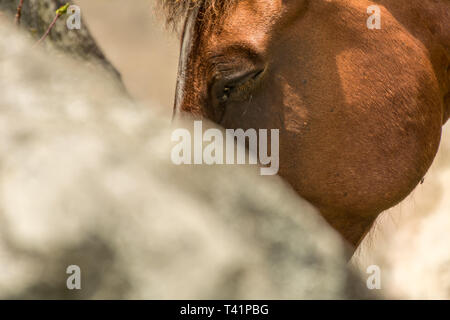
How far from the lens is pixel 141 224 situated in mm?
694

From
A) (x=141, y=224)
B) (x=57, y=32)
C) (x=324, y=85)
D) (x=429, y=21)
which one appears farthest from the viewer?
(x=57, y=32)

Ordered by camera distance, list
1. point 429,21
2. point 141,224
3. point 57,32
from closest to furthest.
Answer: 1. point 141,224
2. point 429,21
3. point 57,32

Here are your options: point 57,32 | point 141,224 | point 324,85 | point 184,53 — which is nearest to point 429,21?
point 324,85

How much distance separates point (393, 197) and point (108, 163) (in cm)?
129

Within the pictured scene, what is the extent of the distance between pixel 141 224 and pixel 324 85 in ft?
3.72

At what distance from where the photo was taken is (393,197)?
72.0 inches

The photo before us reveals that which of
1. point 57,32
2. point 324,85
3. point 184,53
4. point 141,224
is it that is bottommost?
point 141,224

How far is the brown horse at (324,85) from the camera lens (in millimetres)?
1722

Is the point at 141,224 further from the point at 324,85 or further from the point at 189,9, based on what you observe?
the point at 189,9

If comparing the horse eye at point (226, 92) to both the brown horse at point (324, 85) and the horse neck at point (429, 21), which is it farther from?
the horse neck at point (429, 21)

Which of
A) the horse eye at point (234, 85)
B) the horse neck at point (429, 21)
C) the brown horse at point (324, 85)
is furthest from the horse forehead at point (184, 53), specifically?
the horse neck at point (429, 21)

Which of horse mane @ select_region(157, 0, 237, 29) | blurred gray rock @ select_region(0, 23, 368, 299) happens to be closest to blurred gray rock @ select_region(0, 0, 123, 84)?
horse mane @ select_region(157, 0, 237, 29)

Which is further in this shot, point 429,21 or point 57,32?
point 57,32
